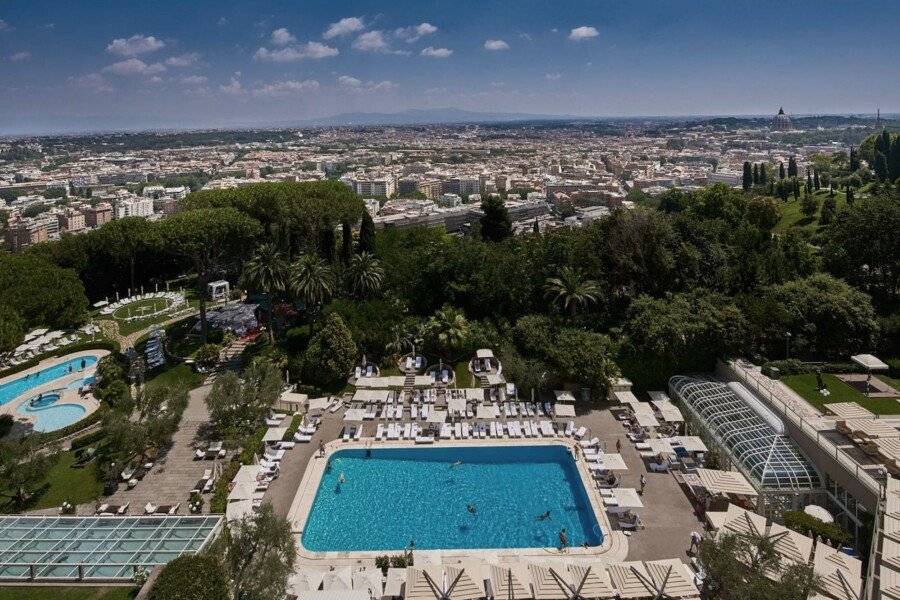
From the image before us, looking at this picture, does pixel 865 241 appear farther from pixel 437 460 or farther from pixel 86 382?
pixel 86 382

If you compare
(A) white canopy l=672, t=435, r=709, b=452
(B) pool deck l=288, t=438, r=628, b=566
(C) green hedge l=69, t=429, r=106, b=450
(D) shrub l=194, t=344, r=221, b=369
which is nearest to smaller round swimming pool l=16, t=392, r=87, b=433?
(C) green hedge l=69, t=429, r=106, b=450

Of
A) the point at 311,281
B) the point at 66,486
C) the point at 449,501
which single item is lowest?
the point at 449,501

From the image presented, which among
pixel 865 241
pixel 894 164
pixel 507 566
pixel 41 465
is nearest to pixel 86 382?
pixel 41 465

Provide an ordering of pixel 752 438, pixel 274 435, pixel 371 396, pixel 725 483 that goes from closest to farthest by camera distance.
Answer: pixel 725 483, pixel 752 438, pixel 274 435, pixel 371 396

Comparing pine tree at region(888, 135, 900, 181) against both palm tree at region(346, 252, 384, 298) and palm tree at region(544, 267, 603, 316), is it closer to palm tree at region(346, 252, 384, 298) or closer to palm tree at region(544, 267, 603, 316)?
palm tree at region(544, 267, 603, 316)

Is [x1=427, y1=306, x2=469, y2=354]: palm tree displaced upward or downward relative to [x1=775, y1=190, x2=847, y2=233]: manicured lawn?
downward

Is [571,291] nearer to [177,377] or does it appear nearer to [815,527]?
[815,527]

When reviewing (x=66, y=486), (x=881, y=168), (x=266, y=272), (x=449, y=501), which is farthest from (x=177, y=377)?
(x=881, y=168)
